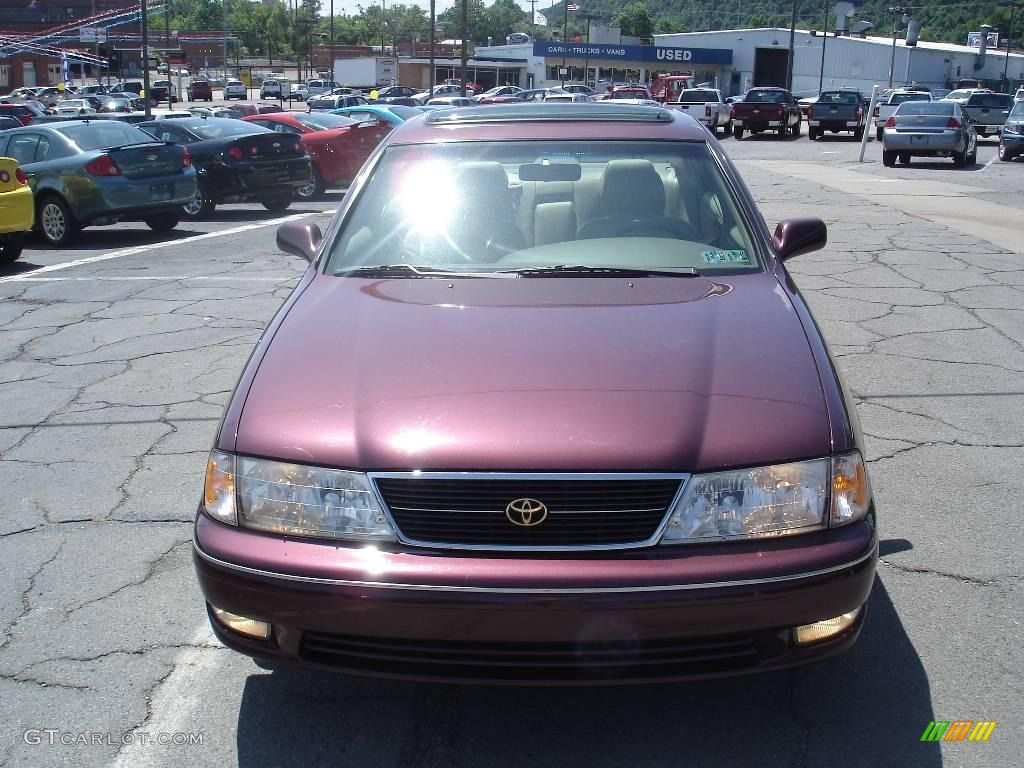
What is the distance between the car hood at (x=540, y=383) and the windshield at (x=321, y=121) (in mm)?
16592

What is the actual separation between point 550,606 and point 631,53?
87911mm

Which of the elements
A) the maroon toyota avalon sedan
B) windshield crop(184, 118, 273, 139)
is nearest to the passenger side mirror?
the maroon toyota avalon sedan

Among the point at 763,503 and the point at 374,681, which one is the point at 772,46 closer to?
the point at 374,681

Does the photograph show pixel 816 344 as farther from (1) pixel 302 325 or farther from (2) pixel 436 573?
(1) pixel 302 325

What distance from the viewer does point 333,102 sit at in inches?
1764

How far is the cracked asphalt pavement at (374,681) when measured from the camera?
295 centimetres

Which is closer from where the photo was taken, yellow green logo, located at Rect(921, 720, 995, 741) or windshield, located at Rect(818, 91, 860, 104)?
yellow green logo, located at Rect(921, 720, 995, 741)

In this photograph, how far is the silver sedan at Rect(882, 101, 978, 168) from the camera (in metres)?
23.8

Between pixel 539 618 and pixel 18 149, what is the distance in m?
13.4

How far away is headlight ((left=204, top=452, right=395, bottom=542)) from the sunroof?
2.27 meters

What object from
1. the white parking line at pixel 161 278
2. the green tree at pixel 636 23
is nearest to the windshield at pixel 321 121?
the white parking line at pixel 161 278

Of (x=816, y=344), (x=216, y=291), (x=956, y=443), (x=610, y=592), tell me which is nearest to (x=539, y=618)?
(x=610, y=592)

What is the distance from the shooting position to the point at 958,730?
9.77 ft

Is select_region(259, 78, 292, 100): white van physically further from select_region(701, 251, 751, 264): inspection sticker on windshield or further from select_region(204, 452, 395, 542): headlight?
select_region(204, 452, 395, 542): headlight
